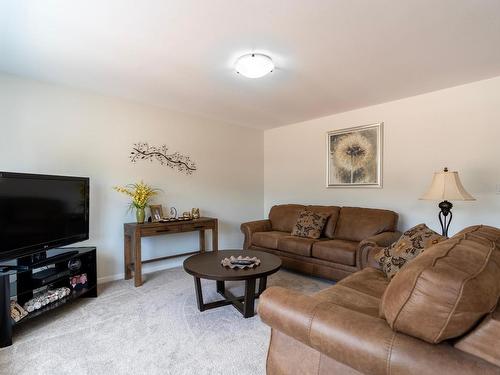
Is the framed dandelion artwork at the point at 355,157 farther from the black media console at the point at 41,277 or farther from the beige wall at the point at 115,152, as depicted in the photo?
the black media console at the point at 41,277

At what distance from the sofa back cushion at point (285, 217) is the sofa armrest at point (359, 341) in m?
2.92

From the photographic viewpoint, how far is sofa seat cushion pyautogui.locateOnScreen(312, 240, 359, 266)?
3062 millimetres

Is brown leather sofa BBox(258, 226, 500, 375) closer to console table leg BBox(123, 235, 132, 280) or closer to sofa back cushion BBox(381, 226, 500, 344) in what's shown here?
sofa back cushion BBox(381, 226, 500, 344)

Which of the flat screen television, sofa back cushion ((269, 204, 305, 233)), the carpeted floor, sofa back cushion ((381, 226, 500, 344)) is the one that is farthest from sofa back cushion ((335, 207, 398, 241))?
the flat screen television

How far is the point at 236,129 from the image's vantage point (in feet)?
15.7

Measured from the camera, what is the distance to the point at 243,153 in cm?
489

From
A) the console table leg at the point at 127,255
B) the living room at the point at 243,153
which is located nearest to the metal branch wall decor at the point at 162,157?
the living room at the point at 243,153

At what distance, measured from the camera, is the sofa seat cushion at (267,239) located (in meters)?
3.79

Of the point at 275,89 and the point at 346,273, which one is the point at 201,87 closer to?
the point at 275,89

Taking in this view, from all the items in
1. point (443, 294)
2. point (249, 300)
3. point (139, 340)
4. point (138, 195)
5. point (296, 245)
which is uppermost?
point (138, 195)

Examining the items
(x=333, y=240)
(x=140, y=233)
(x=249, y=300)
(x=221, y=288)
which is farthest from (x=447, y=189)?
(x=140, y=233)

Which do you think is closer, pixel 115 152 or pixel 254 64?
pixel 254 64

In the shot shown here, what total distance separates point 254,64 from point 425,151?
240 cm

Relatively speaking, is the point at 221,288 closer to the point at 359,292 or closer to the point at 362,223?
the point at 359,292
